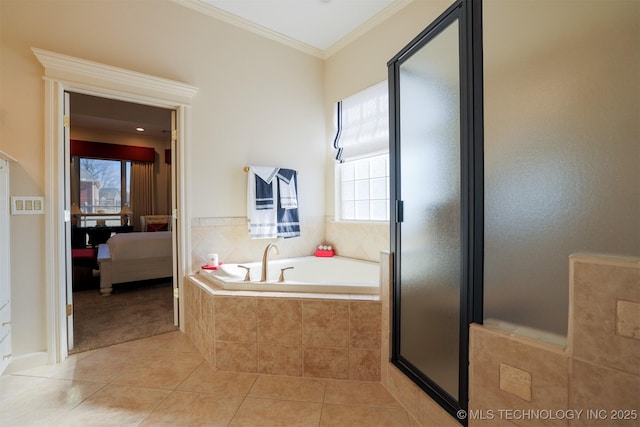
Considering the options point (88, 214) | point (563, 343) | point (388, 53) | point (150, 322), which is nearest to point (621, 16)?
point (563, 343)

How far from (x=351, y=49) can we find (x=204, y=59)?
1497 millimetres

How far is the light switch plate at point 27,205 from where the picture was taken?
193 cm

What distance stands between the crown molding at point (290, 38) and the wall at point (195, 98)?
0.17ft

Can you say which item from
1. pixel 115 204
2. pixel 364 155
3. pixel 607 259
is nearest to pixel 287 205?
pixel 364 155

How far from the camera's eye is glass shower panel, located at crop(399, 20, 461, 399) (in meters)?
1.29

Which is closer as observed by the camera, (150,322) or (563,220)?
(563,220)

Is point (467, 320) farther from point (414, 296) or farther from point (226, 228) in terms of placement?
point (226, 228)

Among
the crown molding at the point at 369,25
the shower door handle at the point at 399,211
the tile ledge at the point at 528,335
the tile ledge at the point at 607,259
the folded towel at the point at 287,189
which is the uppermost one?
the crown molding at the point at 369,25

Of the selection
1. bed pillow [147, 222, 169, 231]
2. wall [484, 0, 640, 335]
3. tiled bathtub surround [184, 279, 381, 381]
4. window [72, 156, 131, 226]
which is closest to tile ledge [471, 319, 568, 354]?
wall [484, 0, 640, 335]

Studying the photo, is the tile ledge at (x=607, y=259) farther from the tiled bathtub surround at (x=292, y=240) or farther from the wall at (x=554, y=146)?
the tiled bathtub surround at (x=292, y=240)

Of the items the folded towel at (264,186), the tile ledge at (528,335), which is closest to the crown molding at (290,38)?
the folded towel at (264,186)

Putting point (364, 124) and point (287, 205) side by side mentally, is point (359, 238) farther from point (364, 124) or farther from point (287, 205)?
point (364, 124)

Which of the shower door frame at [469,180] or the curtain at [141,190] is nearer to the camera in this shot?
the shower door frame at [469,180]

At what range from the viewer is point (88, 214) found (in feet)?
19.4
